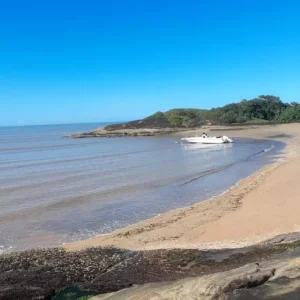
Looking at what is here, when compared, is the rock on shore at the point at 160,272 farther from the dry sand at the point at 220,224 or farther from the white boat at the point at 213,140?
the white boat at the point at 213,140

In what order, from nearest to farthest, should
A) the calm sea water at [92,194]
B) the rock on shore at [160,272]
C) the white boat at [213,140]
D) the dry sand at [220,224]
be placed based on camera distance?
the rock on shore at [160,272] → the dry sand at [220,224] → the calm sea water at [92,194] → the white boat at [213,140]

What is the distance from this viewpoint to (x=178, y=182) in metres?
22.6

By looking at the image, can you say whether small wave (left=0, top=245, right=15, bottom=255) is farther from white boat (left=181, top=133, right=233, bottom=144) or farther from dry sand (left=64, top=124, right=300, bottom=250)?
white boat (left=181, top=133, right=233, bottom=144)

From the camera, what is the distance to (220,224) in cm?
1229

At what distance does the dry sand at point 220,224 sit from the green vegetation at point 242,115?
8206cm

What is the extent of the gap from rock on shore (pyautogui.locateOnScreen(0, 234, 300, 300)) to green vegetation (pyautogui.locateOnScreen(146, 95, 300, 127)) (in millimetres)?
89290

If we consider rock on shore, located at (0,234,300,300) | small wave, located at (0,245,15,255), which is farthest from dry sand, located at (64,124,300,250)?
small wave, located at (0,245,15,255)

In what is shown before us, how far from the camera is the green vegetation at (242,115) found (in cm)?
9812

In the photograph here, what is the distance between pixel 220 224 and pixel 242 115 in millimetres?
93947

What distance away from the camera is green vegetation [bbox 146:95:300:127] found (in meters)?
98.1

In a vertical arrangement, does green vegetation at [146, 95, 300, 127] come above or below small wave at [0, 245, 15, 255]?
above

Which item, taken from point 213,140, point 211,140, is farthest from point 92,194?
point 211,140

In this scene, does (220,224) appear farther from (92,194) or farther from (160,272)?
(92,194)

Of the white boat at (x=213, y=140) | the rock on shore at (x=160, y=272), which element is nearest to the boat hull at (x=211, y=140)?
the white boat at (x=213, y=140)
